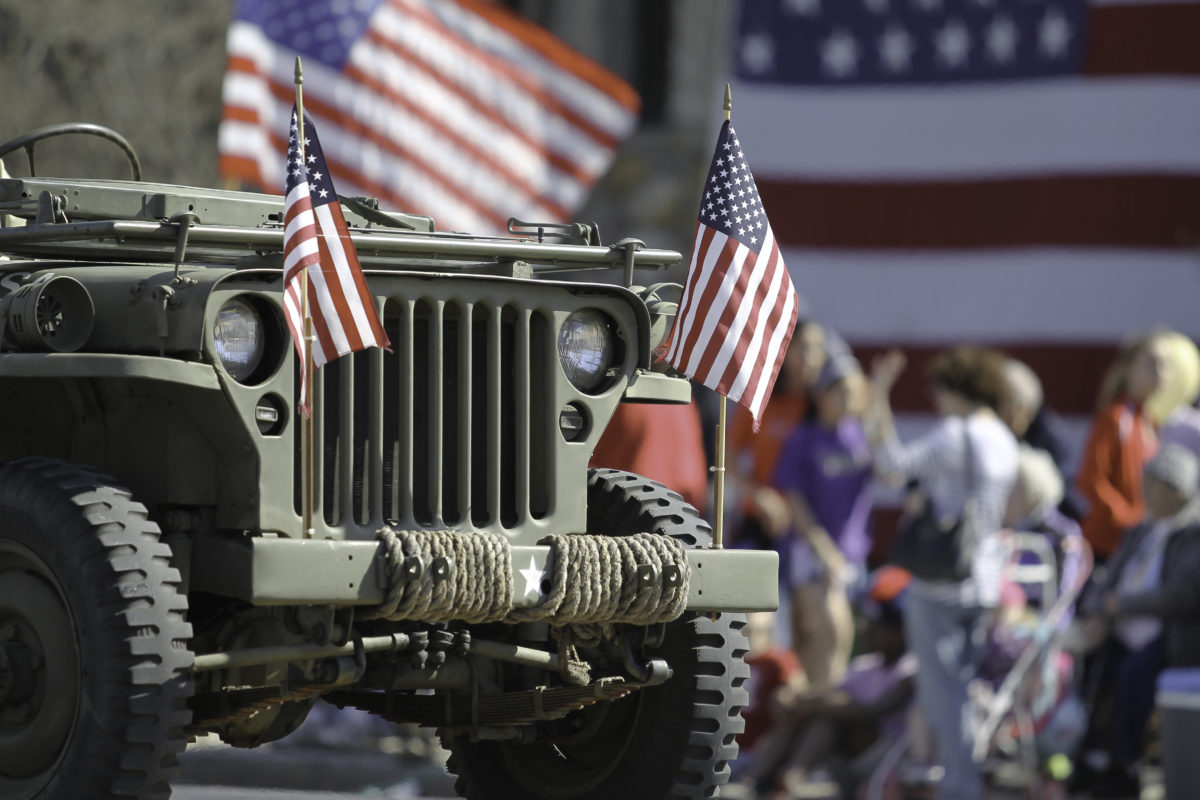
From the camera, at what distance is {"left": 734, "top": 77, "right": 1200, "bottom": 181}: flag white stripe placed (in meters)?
13.0

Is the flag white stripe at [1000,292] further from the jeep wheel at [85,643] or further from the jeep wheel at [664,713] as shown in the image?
the jeep wheel at [85,643]

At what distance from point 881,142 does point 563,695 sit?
807cm

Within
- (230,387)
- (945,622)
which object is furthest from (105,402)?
(945,622)

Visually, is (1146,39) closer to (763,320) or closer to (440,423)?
(763,320)

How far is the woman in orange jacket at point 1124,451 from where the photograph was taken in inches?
426

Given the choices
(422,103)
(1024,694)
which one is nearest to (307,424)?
(1024,694)

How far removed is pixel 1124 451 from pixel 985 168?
3179 mm

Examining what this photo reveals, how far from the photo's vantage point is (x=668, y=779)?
6.48 metres

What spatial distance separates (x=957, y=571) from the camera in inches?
396

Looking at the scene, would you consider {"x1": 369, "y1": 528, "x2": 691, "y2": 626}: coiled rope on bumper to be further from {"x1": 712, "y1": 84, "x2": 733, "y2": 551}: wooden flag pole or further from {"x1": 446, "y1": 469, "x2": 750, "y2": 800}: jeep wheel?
{"x1": 446, "y1": 469, "x2": 750, "y2": 800}: jeep wheel

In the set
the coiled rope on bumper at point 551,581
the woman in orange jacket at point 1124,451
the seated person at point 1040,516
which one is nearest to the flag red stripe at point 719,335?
the coiled rope on bumper at point 551,581

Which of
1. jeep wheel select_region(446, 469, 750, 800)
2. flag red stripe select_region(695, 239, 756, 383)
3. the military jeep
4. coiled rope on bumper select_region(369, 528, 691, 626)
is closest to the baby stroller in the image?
jeep wheel select_region(446, 469, 750, 800)

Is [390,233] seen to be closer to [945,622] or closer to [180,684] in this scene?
[180,684]

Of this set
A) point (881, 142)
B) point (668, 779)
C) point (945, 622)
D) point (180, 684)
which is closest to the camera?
point (180, 684)
